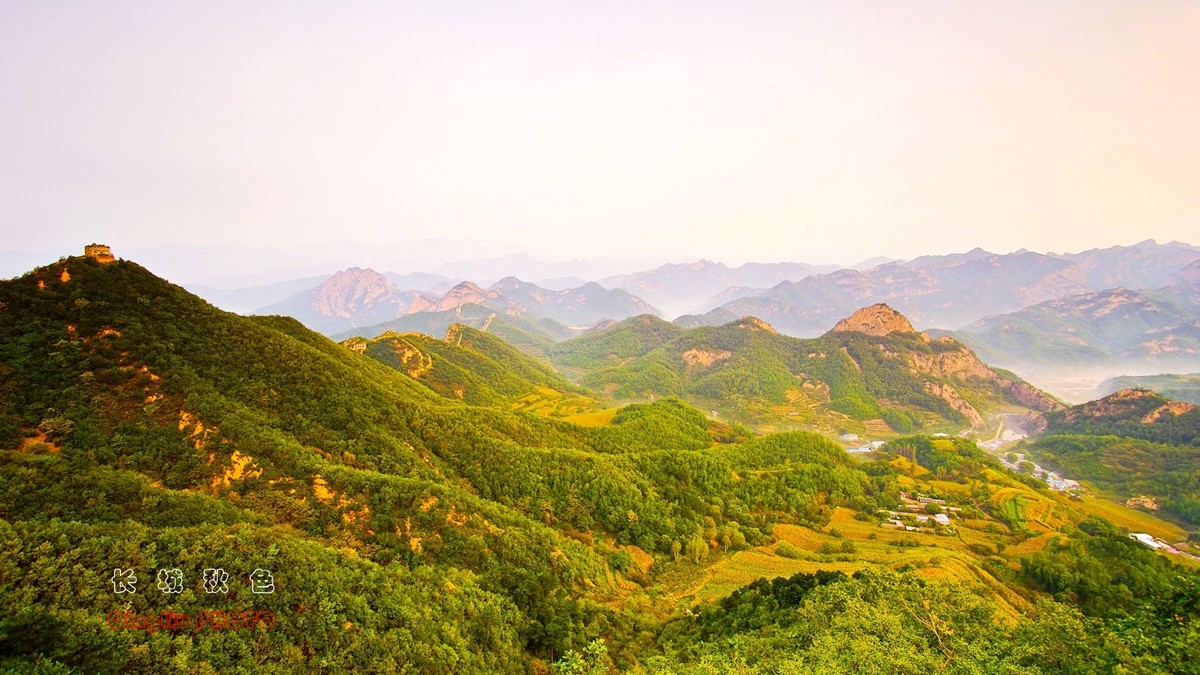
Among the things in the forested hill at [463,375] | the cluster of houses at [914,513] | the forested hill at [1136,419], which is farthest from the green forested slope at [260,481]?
the forested hill at [1136,419]

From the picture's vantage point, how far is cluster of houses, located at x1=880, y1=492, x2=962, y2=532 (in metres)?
91.7

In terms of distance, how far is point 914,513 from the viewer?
322ft

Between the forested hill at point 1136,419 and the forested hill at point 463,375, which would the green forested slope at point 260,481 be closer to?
the forested hill at point 463,375

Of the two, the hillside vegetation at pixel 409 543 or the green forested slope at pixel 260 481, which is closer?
the hillside vegetation at pixel 409 543

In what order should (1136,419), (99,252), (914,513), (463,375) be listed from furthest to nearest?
(1136,419) → (463,375) → (914,513) → (99,252)

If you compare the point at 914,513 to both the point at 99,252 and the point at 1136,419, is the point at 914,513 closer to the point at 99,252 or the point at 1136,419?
the point at 1136,419

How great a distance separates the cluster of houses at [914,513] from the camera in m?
91.7

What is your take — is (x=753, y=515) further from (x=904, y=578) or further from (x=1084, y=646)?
(x=1084, y=646)

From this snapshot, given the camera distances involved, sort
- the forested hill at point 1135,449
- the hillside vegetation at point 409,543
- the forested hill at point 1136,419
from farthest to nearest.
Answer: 1. the forested hill at point 1136,419
2. the forested hill at point 1135,449
3. the hillside vegetation at point 409,543

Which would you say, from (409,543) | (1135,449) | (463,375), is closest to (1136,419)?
(1135,449)

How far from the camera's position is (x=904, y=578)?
49438 mm

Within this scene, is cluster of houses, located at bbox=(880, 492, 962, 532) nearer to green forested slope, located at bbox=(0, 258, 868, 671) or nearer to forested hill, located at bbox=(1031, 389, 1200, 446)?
green forested slope, located at bbox=(0, 258, 868, 671)

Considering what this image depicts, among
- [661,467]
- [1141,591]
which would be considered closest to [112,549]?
[661,467]

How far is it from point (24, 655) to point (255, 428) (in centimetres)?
3222
